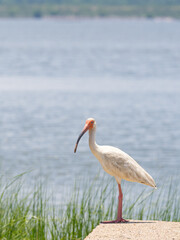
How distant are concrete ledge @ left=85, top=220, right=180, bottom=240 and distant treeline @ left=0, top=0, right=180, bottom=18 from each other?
522ft

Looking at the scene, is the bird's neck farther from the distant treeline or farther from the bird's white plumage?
the distant treeline

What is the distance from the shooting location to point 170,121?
2334 centimetres

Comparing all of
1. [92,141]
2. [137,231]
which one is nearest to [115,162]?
[92,141]

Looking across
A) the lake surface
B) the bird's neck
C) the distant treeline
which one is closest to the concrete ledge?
the bird's neck

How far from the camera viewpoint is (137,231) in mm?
7254

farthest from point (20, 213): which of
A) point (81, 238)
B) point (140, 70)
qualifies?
point (140, 70)

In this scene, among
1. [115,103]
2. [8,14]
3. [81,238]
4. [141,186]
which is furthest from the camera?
[8,14]

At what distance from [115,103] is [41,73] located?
44.8 ft

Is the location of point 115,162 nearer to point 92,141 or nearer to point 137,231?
point 92,141

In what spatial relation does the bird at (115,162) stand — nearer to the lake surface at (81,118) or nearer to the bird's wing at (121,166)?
the bird's wing at (121,166)

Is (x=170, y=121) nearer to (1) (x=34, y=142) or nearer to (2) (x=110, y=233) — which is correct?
(1) (x=34, y=142)

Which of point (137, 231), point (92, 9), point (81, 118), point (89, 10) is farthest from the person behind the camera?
point (89, 10)

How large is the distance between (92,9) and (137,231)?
16438 cm

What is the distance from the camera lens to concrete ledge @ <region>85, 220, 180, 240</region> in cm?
703
